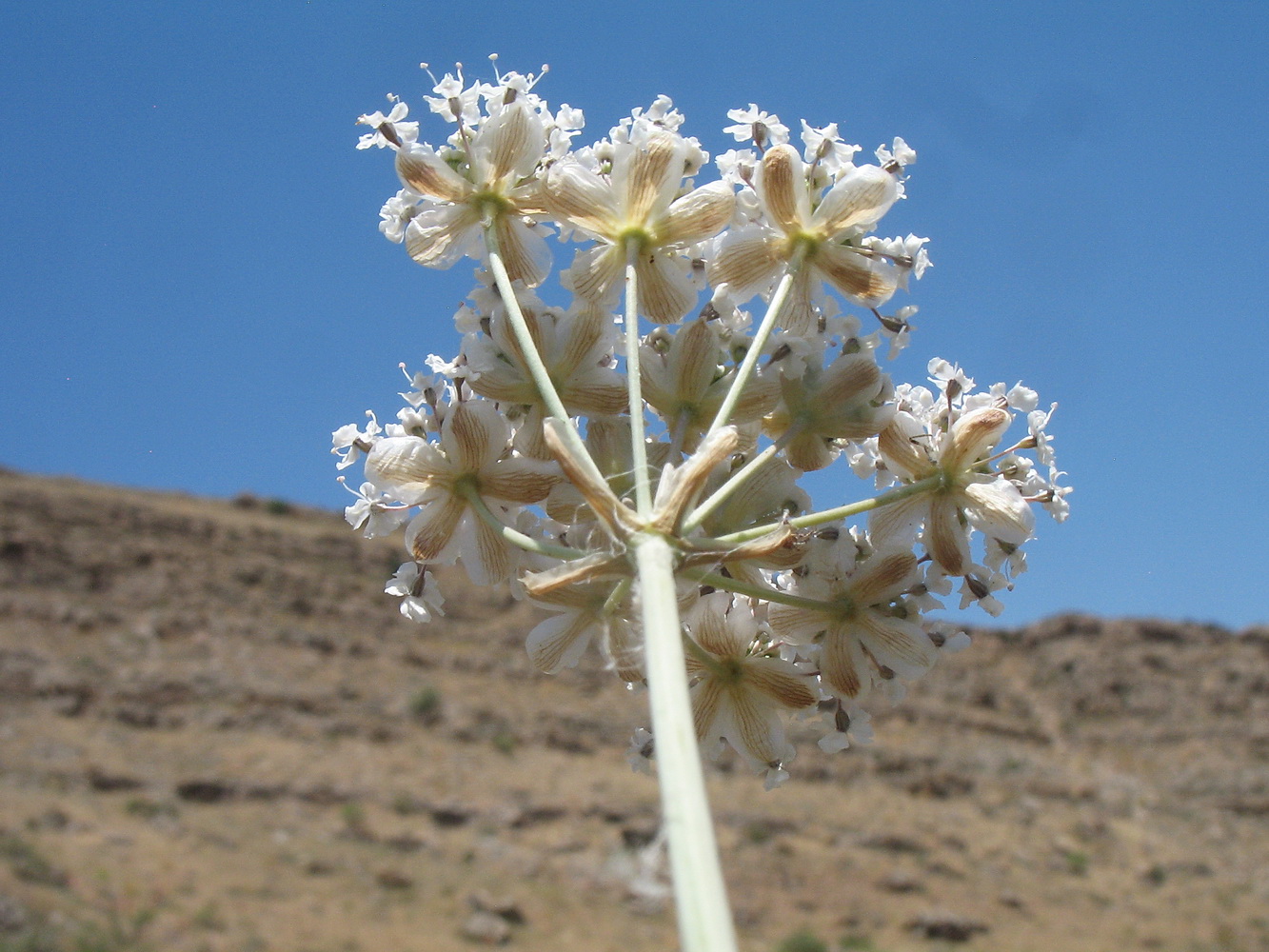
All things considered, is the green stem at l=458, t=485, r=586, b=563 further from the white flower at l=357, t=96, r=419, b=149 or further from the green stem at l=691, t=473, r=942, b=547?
the white flower at l=357, t=96, r=419, b=149

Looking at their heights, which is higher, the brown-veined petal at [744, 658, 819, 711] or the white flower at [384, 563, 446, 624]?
the white flower at [384, 563, 446, 624]

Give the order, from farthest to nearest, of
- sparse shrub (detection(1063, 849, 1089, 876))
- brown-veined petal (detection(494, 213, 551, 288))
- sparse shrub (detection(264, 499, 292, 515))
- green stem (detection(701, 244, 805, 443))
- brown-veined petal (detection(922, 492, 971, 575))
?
1. sparse shrub (detection(264, 499, 292, 515))
2. sparse shrub (detection(1063, 849, 1089, 876))
3. brown-veined petal (detection(494, 213, 551, 288))
4. brown-veined petal (detection(922, 492, 971, 575))
5. green stem (detection(701, 244, 805, 443))

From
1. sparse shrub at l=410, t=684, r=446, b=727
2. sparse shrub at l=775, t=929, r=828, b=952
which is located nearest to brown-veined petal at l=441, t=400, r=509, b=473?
sparse shrub at l=775, t=929, r=828, b=952

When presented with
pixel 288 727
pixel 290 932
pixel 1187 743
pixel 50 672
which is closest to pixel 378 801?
pixel 288 727

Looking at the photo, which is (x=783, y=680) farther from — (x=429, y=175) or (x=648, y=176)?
(x=429, y=175)

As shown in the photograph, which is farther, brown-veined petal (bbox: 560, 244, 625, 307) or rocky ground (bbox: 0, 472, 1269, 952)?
rocky ground (bbox: 0, 472, 1269, 952)

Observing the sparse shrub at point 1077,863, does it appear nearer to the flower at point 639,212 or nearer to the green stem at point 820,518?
the green stem at point 820,518

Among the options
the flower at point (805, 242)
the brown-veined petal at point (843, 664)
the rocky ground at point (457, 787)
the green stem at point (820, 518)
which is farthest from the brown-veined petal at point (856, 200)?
the rocky ground at point (457, 787)

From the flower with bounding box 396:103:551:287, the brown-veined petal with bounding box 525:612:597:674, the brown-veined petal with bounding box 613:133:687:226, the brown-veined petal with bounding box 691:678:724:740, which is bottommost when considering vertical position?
the brown-veined petal with bounding box 691:678:724:740
